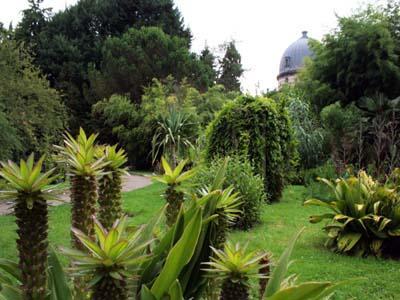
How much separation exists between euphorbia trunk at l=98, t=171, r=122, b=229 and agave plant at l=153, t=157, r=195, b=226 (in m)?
0.13

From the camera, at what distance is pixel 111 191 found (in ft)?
3.46

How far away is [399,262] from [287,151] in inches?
203

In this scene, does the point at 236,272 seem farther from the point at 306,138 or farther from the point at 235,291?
the point at 306,138

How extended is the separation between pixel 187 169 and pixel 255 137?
21.9ft

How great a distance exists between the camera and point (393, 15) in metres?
15.3

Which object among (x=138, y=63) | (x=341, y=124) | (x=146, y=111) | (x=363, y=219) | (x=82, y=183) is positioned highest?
(x=138, y=63)

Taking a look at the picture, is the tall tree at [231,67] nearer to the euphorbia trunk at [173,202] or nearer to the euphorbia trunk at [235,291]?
the euphorbia trunk at [173,202]

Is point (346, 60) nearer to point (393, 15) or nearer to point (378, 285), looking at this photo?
point (393, 15)

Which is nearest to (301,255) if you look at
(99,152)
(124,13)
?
(99,152)

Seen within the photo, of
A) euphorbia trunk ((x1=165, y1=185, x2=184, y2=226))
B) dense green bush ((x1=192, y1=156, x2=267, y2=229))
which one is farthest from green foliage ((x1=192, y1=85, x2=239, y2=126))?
euphorbia trunk ((x1=165, y1=185, x2=184, y2=226))

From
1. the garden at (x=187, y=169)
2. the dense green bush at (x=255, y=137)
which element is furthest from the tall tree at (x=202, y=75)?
the dense green bush at (x=255, y=137)

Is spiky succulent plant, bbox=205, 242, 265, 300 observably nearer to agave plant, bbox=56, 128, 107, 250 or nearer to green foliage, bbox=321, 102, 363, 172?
agave plant, bbox=56, 128, 107, 250

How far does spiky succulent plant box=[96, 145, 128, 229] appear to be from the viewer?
1.05 m

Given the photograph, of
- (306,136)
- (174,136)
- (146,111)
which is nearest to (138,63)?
(146,111)
